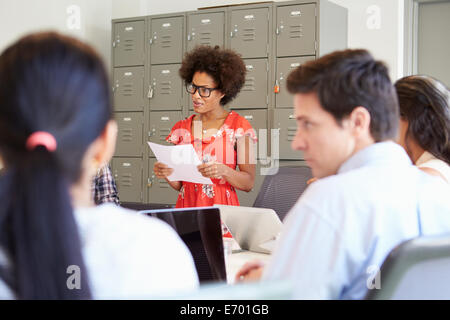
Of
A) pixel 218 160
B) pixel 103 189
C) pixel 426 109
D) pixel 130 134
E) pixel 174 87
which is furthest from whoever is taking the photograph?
pixel 130 134

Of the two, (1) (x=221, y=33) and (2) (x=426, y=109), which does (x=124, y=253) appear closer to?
(2) (x=426, y=109)

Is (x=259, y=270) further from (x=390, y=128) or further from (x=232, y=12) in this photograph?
(x=232, y=12)

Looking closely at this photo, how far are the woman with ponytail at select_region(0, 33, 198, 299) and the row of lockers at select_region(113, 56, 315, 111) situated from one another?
13.2ft

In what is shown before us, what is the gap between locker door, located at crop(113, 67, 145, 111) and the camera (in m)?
5.52

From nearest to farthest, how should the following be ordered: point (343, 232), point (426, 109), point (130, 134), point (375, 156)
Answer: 1. point (343, 232)
2. point (375, 156)
3. point (426, 109)
4. point (130, 134)

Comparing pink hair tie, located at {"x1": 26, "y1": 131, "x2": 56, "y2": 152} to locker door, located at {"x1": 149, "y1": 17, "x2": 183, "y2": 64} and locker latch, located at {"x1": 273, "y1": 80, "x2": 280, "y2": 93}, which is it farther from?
locker door, located at {"x1": 149, "y1": 17, "x2": 183, "y2": 64}

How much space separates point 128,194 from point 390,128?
178 inches

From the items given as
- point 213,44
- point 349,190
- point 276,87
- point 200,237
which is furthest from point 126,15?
point 349,190

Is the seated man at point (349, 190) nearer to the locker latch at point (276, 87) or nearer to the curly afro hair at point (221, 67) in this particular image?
the curly afro hair at point (221, 67)

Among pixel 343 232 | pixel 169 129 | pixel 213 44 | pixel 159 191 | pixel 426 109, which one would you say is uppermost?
pixel 213 44

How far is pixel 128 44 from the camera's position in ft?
18.3

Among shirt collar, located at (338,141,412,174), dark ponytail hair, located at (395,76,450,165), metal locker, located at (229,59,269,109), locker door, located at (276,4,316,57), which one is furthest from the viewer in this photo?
metal locker, located at (229,59,269,109)

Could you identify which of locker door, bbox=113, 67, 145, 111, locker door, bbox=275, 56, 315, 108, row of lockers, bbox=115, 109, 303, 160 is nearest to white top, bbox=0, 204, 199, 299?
row of lockers, bbox=115, 109, 303, 160

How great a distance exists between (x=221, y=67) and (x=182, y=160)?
2.15 ft
